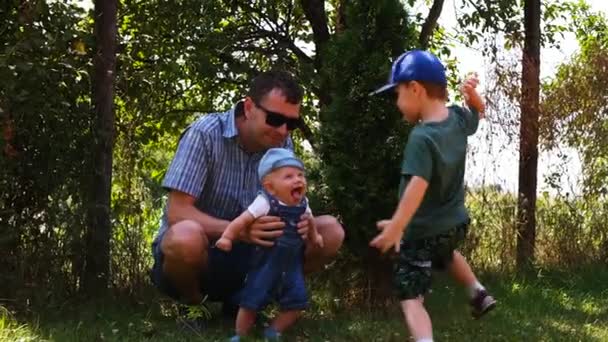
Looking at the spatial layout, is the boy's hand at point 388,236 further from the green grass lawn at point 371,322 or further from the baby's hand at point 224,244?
the green grass lawn at point 371,322

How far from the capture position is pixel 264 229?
4.00 metres

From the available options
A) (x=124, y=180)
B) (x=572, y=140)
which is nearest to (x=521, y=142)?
(x=572, y=140)

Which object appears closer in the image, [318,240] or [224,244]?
[224,244]

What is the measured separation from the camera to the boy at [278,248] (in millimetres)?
4020

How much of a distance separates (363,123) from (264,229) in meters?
1.40

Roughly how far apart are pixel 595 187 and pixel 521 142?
0.77m

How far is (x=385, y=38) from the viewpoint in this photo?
5254 mm

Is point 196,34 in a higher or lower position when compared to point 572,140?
higher

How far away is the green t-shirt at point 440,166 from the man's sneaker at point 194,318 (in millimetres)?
1115

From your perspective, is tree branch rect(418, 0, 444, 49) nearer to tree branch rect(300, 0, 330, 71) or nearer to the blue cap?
tree branch rect(300, 0, 330, 71)

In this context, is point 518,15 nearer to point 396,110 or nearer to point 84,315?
point 396,110

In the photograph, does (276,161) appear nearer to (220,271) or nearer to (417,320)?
(220,271)

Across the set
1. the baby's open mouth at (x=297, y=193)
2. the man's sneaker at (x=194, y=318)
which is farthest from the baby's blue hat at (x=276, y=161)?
the man's sneaker at (x=194, y=318)

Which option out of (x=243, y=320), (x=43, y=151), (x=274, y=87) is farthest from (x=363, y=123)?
(x=43, y=151)
